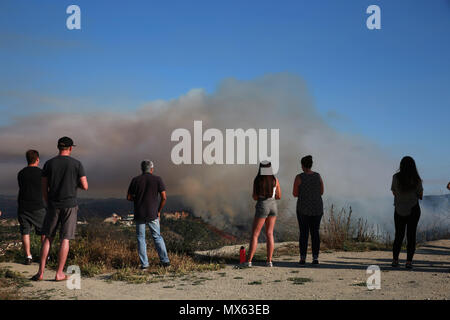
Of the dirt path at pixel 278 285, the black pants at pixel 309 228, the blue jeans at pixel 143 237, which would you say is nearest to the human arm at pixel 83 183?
the blue jeans at pixel 143 237

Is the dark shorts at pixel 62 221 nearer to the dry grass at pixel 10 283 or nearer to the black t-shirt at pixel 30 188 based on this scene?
the dry grass at pixel 10 283

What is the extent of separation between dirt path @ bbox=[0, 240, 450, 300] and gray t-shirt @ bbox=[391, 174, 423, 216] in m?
1.30

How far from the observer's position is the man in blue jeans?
9.64 m

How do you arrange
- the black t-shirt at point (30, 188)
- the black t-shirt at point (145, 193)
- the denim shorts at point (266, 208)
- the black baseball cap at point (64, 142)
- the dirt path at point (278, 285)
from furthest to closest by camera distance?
the black t-shirt at point (30, 188) < the denim shorts at point (266, 208) < the black t-shirt at point (145, 193) < the black baseball cap at point (64, 142) < the dirt path at point (278, 285)

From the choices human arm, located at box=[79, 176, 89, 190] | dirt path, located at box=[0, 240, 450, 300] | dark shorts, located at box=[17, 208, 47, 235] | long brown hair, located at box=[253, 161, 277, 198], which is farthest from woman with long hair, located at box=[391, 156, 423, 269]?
dark shorts, located at box=[17, 208, 47, 235]

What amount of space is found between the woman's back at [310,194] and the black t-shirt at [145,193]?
10.2 ft

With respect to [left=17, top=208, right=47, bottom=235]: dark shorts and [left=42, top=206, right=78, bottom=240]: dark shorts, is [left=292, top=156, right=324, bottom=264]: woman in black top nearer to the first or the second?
[left=42, top=206, right=78, bottom=240]: dark shorts

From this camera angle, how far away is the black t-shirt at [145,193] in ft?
31.6

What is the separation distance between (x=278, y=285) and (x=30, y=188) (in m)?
6.34

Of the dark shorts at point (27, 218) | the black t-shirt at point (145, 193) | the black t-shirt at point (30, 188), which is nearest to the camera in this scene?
the black t-shirt at point (145, 193)
